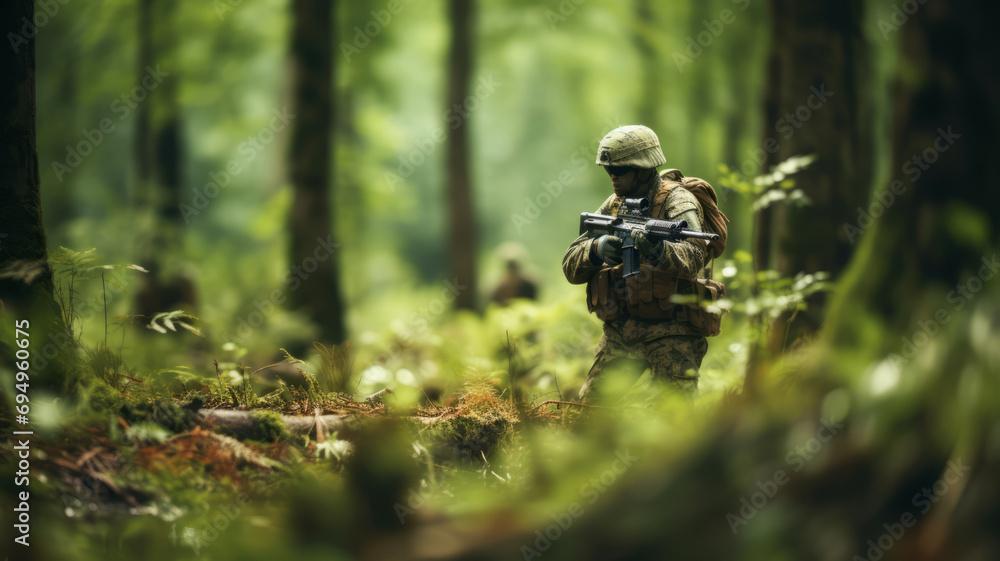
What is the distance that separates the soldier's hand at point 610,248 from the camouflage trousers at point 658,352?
53cm

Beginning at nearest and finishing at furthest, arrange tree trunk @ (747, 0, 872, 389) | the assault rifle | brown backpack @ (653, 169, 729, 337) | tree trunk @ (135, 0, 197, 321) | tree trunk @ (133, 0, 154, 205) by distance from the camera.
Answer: the assault rifle
brown backpack @ (653, 169, 729, 337)
tree trunk @ (747, 0, 872, 389)
tree trunk @ (135, 0, 197, 321)
tree trunk @ (133, 0, 154, 205)

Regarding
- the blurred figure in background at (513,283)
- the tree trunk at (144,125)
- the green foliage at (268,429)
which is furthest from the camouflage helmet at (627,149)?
the tree trunk at (144,125)

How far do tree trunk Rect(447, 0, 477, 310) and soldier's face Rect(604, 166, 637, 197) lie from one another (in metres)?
8.82

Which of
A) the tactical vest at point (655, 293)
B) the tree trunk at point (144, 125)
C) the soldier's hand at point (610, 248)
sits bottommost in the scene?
the tactical vest at point (655, 293)

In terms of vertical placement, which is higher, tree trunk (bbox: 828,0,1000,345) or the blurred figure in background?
tree trunk (bbox: 828,0,1000,345)

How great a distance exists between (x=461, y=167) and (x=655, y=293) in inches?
377

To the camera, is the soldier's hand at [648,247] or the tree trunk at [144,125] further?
the tree trunk at [144,125]

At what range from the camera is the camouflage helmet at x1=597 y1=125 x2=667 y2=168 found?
183 inches

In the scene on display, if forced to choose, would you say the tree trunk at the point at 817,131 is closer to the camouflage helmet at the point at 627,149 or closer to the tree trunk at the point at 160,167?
the camouflage helmet at the point at 627,149

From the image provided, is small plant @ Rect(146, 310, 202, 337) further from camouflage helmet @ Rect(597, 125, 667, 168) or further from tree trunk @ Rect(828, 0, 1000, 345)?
tree trunk @ Rect(828, 0, 1000, 345)

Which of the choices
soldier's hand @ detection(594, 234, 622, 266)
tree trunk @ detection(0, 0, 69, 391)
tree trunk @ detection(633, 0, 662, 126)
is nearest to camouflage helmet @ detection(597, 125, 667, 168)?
soldier's hand @ detection(594, 234, 622, 266)

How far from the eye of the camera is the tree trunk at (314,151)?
360 inches

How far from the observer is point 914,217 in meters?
2.47

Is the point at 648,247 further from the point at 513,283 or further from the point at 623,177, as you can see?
the point at 513,283
